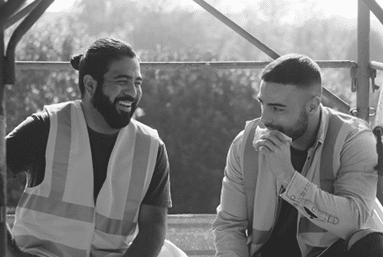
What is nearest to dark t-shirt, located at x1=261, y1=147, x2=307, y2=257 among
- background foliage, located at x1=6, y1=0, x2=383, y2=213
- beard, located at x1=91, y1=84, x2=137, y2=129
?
beard, located at x1=91, y1=84, x2=137, y2=129

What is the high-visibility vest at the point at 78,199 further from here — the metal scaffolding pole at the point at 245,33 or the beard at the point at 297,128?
the metal scaffolding pole at the point at 245,33

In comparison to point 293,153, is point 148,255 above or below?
below

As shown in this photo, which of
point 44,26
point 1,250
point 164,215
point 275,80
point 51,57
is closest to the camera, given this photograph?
point 1,250

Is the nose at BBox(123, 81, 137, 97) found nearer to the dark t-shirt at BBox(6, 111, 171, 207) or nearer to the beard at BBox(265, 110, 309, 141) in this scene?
the dark t-shirt at BBox(6, 111, 171, 207)

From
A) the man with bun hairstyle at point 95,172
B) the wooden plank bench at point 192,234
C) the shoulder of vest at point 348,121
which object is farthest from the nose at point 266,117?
the wooden plank bench at point 192,234

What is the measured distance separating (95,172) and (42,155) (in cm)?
21

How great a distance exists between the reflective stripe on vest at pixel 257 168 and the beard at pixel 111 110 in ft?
1.51

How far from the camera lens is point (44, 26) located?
10727 mm

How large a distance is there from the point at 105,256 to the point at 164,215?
0.28 metres

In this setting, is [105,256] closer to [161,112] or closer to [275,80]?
[275,80]

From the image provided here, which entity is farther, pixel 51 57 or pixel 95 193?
pixel 51 57

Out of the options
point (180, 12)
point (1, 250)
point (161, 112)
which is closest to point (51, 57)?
point (161, 112)

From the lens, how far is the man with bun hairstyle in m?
3.21

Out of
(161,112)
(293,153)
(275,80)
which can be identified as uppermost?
(275,80)
